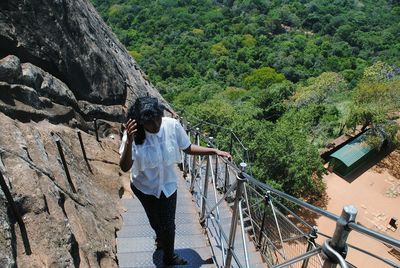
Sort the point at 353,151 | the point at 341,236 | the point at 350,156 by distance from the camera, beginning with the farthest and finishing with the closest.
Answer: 1. the point at 353,151
2. the point at 350,156
3. the point at 341,236

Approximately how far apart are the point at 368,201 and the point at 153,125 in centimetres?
1480

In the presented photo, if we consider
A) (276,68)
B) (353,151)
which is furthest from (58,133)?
(276,68)

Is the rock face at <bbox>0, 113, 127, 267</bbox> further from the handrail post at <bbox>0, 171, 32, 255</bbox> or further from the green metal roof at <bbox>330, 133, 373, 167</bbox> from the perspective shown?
the green metal roof at <bbox>330, 133, 373, 167</bbox>

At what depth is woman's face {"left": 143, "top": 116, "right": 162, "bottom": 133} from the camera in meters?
3.27

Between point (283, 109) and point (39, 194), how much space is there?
83.2ft

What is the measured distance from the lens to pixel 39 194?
3.77 metres

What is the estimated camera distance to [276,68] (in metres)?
62.1

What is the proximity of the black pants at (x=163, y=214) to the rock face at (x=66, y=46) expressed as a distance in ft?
13.1

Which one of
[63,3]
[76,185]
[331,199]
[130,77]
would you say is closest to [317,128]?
[331,199]

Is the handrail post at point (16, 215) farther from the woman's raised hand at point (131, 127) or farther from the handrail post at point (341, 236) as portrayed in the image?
the handrail post at point (341, 236)

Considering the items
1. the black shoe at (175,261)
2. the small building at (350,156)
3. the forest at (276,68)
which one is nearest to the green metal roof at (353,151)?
the small building at (350,156)

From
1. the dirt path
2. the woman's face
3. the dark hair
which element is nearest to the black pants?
the woman's face

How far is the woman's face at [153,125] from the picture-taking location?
129 inches

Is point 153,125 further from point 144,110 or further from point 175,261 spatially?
point 175,261
